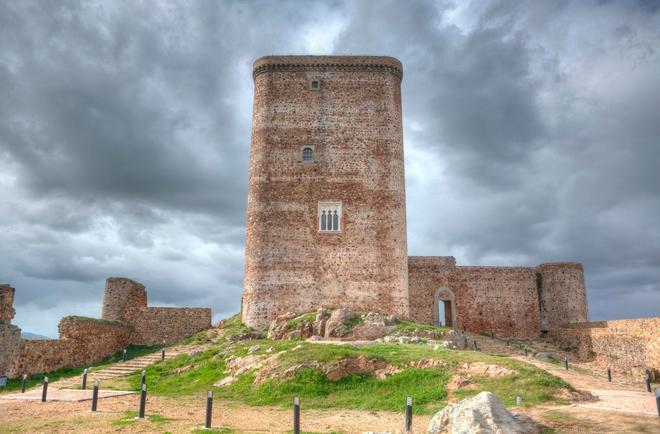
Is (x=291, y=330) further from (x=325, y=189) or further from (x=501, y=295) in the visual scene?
→ (x=501, y=295)

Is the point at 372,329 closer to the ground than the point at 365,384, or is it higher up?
higher up

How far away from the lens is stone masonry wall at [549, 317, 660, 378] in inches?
883

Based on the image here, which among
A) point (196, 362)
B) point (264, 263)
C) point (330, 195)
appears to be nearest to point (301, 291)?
point (264, 263)

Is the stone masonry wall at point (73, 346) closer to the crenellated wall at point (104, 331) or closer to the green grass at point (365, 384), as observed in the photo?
the crenellated wall at point (104, 331)

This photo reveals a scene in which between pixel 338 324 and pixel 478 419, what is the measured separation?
1463cm

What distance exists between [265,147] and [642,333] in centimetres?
2114

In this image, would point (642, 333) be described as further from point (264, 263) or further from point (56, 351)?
point (56, 351)

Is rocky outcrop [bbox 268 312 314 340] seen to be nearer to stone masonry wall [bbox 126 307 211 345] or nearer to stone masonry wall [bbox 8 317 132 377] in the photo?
stone masonry wall [bbox 126 307 211 345]

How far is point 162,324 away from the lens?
94.5ft

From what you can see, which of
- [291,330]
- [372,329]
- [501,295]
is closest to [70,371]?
[291,330]

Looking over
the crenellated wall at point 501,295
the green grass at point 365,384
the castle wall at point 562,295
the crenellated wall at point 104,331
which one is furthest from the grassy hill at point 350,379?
the castle wall at point 562,295

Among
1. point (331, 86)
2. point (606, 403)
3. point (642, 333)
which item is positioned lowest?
point (606, 403)

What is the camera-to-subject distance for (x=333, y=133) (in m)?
28.3

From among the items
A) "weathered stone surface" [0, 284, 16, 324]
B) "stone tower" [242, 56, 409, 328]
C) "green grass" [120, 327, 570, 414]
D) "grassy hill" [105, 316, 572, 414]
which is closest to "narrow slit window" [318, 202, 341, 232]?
"stone tower" [242, 56, 409, 328]
